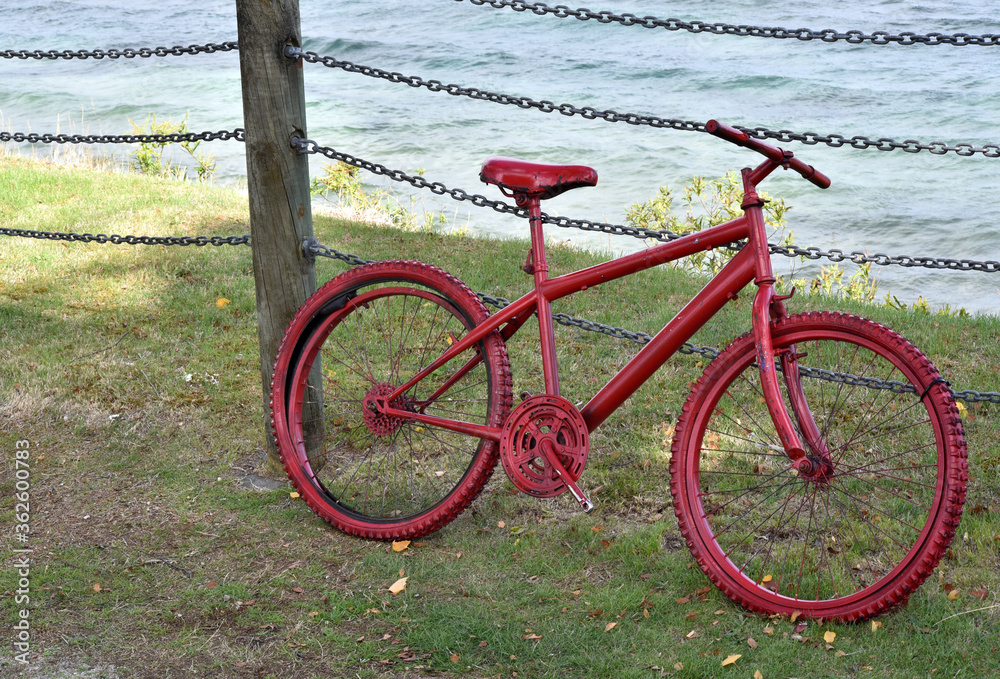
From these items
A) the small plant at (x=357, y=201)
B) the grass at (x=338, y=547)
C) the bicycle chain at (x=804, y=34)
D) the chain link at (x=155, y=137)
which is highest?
the bicycle chain at (x=804, y=34)

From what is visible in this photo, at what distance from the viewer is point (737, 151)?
1656 cm

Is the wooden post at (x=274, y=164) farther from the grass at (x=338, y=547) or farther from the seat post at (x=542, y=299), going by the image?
the seat post at (x=542, y=299)

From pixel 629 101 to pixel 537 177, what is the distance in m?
17.0

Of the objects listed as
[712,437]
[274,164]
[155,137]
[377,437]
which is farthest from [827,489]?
[155,137]

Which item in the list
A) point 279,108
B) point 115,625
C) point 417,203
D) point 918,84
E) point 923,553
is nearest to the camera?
point 923,553

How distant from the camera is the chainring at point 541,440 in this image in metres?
3.26

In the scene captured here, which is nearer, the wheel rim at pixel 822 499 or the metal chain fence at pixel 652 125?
the wheel rim at pixel 822 499

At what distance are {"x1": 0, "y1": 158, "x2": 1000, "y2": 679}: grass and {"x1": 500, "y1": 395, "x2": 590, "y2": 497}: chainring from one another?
0.35m

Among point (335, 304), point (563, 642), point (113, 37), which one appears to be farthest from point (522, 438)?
point (113, 37)

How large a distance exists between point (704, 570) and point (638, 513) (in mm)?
582

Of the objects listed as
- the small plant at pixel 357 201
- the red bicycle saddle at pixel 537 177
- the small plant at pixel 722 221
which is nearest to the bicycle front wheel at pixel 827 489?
the red bicycle saddle at pixel 537 177

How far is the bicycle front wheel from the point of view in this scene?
2.85m

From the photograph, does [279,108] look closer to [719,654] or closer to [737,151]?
[719,654]

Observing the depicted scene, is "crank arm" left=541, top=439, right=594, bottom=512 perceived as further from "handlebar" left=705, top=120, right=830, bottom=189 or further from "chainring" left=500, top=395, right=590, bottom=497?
"handlebar" left=705, top=120, right=830, bottom=189
